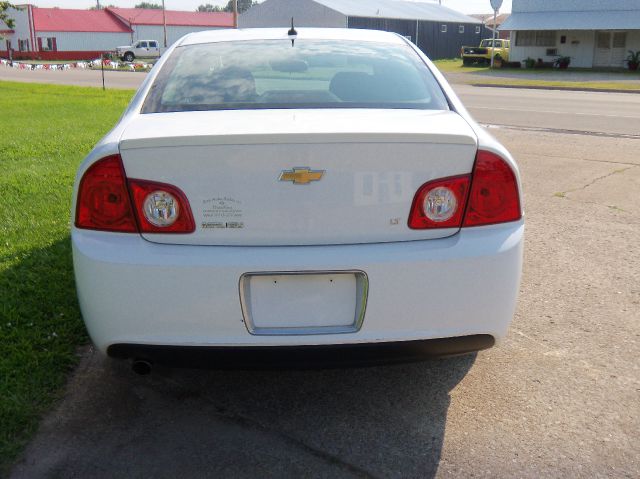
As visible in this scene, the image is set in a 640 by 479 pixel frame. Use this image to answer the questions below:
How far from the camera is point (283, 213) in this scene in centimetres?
262

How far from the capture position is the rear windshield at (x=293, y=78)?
10.6 ft

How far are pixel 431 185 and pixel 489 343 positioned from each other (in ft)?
2.24

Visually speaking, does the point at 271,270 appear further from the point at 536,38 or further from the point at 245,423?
the point at 536,38

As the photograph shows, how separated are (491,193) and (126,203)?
4.60 ft

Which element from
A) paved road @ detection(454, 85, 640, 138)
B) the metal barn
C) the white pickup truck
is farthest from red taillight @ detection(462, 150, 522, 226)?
the white pickup truck

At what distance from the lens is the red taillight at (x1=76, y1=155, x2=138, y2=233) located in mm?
2705

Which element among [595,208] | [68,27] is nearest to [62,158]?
[595,208]

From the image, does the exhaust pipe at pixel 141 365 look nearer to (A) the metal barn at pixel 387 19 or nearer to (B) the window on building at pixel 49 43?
(A) the metal barn at pixel 387 19

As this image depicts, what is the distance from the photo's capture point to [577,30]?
4100 cm

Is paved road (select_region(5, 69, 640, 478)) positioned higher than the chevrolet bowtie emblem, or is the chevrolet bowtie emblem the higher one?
the chevrolet bowtie emblem

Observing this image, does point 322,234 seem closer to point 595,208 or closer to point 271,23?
point 595,208

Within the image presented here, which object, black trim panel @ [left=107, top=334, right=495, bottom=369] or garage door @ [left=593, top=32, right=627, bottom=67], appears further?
garage door @ [left=593, top=32, right=627, bottom=67]

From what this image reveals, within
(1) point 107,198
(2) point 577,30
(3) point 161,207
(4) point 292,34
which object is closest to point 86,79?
(2) point 577,30

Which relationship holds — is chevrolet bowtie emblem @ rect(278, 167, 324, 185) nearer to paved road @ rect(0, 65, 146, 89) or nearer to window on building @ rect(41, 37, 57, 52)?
paved road @ rect(0, 65, 146, 89)
